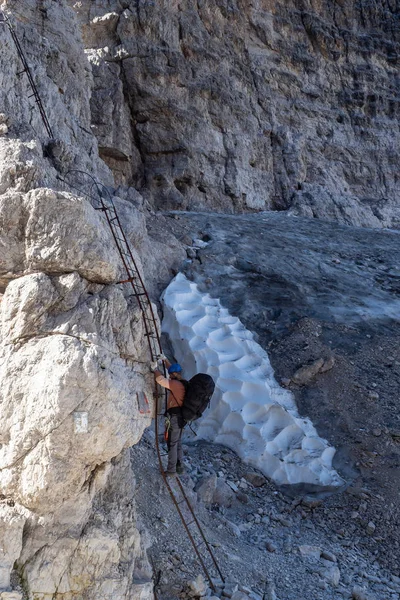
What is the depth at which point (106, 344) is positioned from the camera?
18.7ft

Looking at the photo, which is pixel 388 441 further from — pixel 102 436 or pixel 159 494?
pixel 102 436

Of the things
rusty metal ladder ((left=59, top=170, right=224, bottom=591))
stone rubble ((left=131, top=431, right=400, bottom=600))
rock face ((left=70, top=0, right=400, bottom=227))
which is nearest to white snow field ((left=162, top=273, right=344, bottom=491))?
stone rubble ((left=131, top=431, right=400, bottom=600))

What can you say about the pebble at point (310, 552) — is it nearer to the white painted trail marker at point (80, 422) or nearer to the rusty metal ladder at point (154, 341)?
the rusty metal ladder at point (154, 341)

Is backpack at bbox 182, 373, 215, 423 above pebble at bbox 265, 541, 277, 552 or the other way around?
above

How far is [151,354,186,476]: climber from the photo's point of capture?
6326 millimetres

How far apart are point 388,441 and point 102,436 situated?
5.63 metres

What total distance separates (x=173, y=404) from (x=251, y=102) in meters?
21.6

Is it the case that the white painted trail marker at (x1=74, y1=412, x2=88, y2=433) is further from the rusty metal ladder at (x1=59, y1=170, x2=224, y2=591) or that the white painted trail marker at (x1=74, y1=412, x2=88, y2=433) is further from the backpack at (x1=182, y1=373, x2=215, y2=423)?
the backpack at (x1=182, y1=373, x2=215, y2=423)

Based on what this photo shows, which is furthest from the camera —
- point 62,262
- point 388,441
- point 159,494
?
point 388,441

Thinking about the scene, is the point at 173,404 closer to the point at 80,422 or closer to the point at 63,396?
the point at 80,422

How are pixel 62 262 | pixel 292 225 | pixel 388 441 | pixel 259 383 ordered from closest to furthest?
pixel 62 262 → pixel 388 441 → pixel 259 383 → pixel 292 225

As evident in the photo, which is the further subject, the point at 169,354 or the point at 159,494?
the point at 169,354

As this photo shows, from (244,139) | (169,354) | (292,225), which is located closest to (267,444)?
(169,354)

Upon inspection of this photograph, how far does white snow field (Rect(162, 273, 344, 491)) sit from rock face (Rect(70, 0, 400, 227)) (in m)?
10.9
